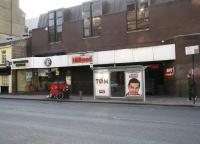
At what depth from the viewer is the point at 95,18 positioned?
3216cm

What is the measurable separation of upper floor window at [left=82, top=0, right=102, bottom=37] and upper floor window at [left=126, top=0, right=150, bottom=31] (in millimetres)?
3463

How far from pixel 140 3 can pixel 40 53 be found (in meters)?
14.0

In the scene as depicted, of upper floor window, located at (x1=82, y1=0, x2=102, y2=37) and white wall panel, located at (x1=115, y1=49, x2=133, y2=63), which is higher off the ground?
upper floor window, located at (x1=82, y1=0, x2=102, y2=37)

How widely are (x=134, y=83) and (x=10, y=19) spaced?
35.7 meters

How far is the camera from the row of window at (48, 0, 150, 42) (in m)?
28.8

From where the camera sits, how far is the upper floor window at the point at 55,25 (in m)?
35.5

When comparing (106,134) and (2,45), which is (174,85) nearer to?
(106,134)

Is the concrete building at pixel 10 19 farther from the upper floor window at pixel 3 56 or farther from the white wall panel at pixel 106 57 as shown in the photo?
the white wall panel at pixel 106 57

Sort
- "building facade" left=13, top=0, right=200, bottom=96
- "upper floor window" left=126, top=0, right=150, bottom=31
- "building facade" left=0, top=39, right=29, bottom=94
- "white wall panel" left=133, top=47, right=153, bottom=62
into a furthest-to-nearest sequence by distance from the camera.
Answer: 1. "building facade" left=0, top=39, right=29, bottom=94
2. "upper floor window" left=126, top=0, right=150, bottom=31
3. "white wall panel" left=133, top=47, right=153, bottom=62
4. "building facade" left=13, top=0, right=200, bottom=96

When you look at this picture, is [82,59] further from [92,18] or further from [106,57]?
[92,18]

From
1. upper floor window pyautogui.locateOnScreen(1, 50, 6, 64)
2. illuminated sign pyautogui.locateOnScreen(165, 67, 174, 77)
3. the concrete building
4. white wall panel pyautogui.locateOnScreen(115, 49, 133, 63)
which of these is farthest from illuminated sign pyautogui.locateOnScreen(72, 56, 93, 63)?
the concrete building

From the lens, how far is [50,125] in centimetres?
1203

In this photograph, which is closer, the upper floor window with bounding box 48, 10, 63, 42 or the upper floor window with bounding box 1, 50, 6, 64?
the upper floor window with bounding box 48, 10, 63, 42

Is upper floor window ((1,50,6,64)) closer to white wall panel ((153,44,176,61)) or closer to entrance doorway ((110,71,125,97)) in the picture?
entrance doorway ((110,71,125,97))
